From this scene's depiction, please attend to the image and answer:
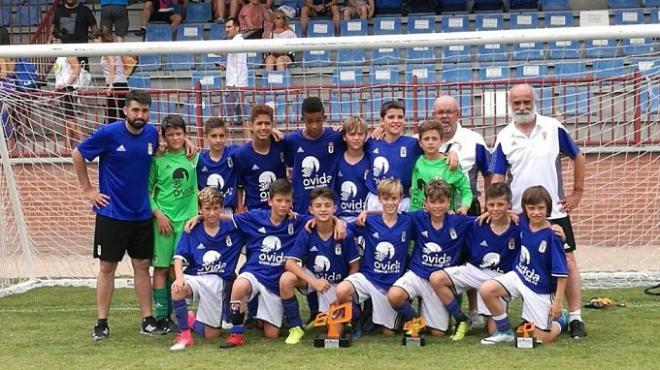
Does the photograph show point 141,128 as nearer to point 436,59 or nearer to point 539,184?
point 539,184

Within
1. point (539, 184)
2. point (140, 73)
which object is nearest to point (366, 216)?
point (539, 184)

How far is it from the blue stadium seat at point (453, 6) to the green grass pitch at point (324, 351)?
9188mm

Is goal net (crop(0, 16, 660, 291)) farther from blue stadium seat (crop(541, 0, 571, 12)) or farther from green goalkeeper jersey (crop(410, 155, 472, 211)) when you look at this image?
blue stadium seat (crop(541, 0, 571, 12))

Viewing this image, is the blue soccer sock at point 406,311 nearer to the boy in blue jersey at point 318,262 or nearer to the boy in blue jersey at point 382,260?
the boy in blue jersey at point 382,260

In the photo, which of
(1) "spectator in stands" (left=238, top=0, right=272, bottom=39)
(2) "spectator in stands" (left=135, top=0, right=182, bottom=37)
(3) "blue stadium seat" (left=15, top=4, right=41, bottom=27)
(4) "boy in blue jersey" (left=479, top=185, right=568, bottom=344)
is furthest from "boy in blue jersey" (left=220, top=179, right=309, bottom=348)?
(3) "blue stadium seat" (left=15, top=4, right=41, bottom=27)

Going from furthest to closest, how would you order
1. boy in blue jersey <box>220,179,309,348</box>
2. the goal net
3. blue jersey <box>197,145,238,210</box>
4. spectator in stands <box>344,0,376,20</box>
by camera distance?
spectator in stands <box>344,0,376,20</box>, the goal net, blue jersey <box>197,145,238,210</box>, boy in blue jersey <box>220,179,309,348</box>

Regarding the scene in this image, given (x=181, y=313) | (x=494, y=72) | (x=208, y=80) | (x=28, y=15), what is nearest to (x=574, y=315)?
(x=181, y=313)

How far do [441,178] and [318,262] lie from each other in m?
1.01

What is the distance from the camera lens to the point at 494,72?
484 inches

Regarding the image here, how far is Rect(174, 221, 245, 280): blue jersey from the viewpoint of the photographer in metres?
6.94

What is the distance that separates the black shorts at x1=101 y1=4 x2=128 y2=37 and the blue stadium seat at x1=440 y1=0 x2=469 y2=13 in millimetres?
4982

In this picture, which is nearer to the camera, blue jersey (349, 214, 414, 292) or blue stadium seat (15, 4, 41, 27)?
blue jersey (349, 214, 414, 292)

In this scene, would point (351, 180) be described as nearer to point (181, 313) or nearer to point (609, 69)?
point (181, 313)

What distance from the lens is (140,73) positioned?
11.5m
